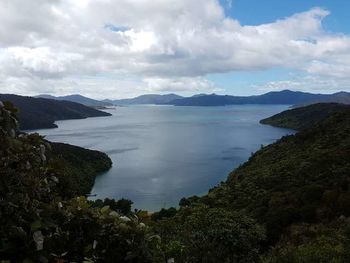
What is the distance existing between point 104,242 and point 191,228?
51.4ft

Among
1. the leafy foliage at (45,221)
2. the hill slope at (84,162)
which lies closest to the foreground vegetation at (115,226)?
the leafy foliage at (45,221)

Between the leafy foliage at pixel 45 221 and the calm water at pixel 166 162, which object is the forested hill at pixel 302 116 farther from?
the leafy foliage at pixel 45 221

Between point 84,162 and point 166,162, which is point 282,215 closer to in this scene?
point 84,162

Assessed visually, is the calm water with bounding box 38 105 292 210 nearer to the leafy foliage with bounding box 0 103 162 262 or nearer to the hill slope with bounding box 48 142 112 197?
the hill slope with bounding box 48 142 112 197

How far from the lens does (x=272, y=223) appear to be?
1088 inches

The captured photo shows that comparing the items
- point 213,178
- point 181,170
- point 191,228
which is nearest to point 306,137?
point 213,178

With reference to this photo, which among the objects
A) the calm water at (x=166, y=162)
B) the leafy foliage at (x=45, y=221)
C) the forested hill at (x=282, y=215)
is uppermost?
the leafy foliage at (x=45, y=221)

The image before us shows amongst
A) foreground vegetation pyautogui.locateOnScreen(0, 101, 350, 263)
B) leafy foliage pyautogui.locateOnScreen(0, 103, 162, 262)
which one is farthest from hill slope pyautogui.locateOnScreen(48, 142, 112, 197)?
leafy foliage pyautogui.locateOnScreen(0, 103, 162, 262)

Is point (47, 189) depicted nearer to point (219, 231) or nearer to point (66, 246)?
point (66, 246)

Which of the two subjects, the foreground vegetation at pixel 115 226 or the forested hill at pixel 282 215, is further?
the forested hill at pixel 282 215

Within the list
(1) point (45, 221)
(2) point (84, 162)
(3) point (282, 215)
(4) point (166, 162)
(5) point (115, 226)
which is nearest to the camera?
(1) point (45, 221)

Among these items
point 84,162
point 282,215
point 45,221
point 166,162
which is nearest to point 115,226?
point 45,221

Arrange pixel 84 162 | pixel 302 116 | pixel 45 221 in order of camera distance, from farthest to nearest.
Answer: pixel 302 116
pixel 84 162
pixel 45 221

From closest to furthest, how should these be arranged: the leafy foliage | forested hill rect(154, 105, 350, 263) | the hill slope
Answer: the leafy foliage < forested hill rect(154, 105, 350, 263) < the hill slope
